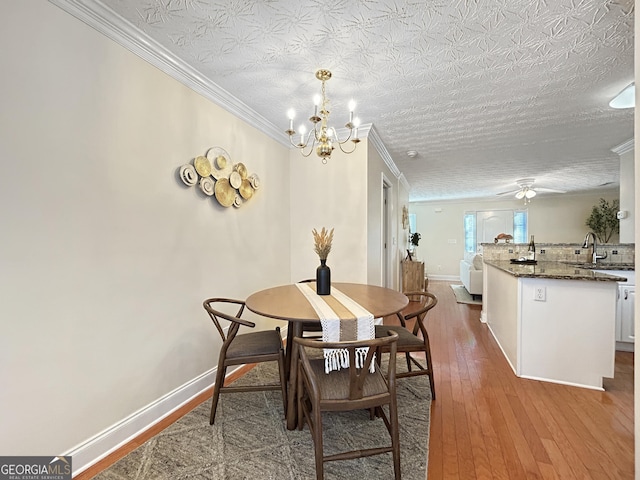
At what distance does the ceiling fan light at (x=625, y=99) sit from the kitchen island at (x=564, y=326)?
1.43 meters

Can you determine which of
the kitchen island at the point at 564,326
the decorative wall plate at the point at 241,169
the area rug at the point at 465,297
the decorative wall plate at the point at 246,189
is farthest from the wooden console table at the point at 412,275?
the decorative wall plate at the point at 241,169

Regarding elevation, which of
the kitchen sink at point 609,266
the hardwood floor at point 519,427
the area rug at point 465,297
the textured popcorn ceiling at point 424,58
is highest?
the textured popcorn ceiling at point 424,58

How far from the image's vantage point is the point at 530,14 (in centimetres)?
151

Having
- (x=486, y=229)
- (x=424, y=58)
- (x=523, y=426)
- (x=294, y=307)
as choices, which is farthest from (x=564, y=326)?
(x=486, y=229)

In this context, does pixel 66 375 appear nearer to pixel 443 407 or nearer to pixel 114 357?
pixel 114 357

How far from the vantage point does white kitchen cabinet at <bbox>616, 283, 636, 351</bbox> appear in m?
2.91

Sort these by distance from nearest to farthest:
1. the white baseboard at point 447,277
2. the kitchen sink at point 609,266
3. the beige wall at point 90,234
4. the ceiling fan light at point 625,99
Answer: the beige wall at point 90,234 < the ceiling fan light at point 625,99 < the kitchen sink at point 609,266 < the white baseboard at point 447,277

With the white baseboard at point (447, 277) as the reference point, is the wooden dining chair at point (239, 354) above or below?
above

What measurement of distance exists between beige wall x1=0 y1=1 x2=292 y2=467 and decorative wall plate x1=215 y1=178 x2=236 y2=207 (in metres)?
0.13

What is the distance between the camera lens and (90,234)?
4.88 ft

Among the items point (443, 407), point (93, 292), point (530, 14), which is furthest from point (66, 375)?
point (530, 14)

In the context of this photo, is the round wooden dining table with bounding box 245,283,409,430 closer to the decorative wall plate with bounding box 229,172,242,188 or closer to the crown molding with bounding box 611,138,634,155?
the decorative wall plate with bounding box 229,172,242,188

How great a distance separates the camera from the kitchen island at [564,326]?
218cm

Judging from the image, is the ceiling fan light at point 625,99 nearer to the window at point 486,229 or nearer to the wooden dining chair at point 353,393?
the wooden dining chair at point 353,393
